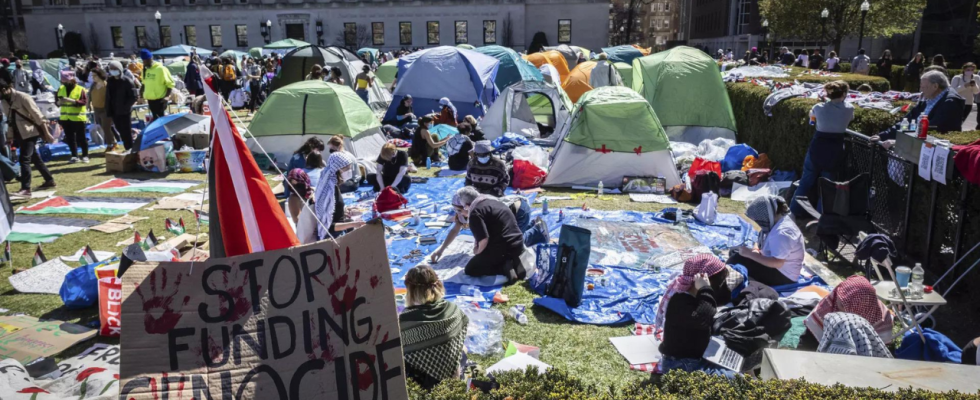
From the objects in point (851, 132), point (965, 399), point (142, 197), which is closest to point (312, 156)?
point (142, 197)

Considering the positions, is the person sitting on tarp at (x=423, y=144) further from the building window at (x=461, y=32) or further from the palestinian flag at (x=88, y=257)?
Result: the building window at (x=461, y=32)

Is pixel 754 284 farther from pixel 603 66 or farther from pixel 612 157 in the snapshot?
pixel 603 66

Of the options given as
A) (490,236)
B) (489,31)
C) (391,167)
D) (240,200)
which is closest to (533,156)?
(391,167)

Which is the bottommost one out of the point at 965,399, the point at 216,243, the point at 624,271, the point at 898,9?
the point at 624,271

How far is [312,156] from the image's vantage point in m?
8.04

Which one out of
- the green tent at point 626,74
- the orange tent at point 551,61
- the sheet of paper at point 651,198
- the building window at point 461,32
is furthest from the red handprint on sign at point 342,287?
the building window at point 461,32

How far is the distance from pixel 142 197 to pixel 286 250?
7884 mm

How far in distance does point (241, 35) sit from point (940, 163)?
5878 cm

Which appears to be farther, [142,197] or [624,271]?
[142,197]

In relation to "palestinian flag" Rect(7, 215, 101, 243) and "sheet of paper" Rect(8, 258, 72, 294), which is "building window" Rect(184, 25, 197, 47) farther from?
"sheet of paper" Rect(8, 258, 72, 294)

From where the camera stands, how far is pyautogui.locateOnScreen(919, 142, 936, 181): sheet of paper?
5645 mm

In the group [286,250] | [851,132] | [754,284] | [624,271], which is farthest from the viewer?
[851,132]

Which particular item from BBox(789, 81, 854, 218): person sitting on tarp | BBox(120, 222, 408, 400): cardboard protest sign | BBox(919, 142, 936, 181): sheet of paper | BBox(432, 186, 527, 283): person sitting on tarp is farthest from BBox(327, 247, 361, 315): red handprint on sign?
BBox(789, 81, 854, 218): person sitting on tarp

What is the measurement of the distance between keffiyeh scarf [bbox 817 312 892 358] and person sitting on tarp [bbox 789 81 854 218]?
3.71 m
